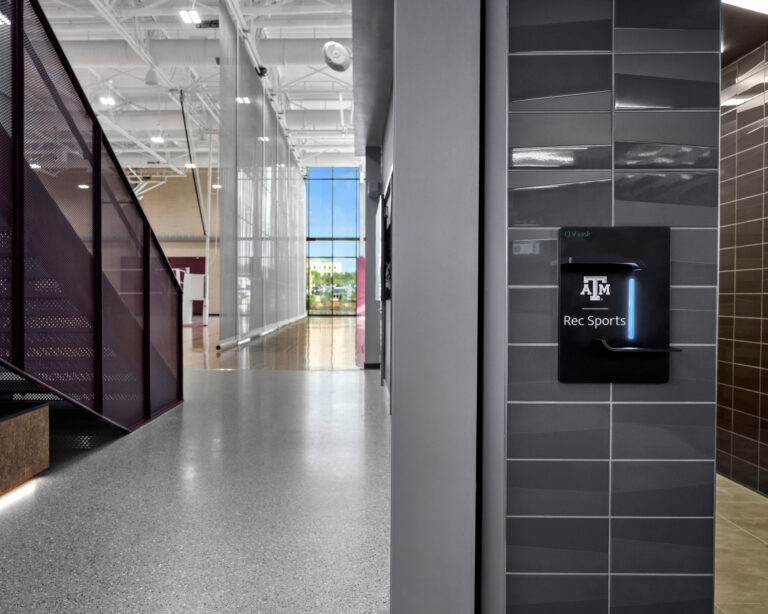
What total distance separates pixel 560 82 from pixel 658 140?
1.04 feet

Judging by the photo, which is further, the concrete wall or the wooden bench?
the concrete wall

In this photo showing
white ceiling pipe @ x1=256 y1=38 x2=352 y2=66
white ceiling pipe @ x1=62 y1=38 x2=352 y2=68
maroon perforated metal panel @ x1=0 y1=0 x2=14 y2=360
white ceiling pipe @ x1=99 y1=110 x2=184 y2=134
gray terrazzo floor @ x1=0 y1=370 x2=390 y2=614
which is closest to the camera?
gray terrazzo floor @ x1=0 y1=370 x2=390 y2=614

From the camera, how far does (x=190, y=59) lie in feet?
36.8

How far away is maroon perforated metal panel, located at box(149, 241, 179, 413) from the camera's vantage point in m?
4.96

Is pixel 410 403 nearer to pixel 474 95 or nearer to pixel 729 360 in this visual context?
pixel 474 95

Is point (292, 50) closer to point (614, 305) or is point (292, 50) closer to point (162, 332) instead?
point (162, 332)

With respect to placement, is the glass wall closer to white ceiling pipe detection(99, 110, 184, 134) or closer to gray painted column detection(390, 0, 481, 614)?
white ceiling pipe detection(99, 110, 184, 134)

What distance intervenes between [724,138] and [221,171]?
7869mm

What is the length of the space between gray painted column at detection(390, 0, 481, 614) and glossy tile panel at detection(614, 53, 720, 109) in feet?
1.36

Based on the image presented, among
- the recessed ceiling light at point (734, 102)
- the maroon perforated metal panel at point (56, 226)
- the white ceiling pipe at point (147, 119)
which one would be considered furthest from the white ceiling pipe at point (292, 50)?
the recessed ceiling light at point (734, 102)

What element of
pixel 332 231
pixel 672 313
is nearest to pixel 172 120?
pixel 332 231

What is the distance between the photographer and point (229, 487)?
3.18 meters

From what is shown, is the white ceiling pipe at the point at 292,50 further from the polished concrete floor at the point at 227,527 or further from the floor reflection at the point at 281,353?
the polished concrete floor at the point at 227,527

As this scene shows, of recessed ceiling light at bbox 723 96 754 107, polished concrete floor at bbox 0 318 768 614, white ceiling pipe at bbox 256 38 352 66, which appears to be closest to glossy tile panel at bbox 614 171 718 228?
polished concrete floor at bbox 0 318 768 614
